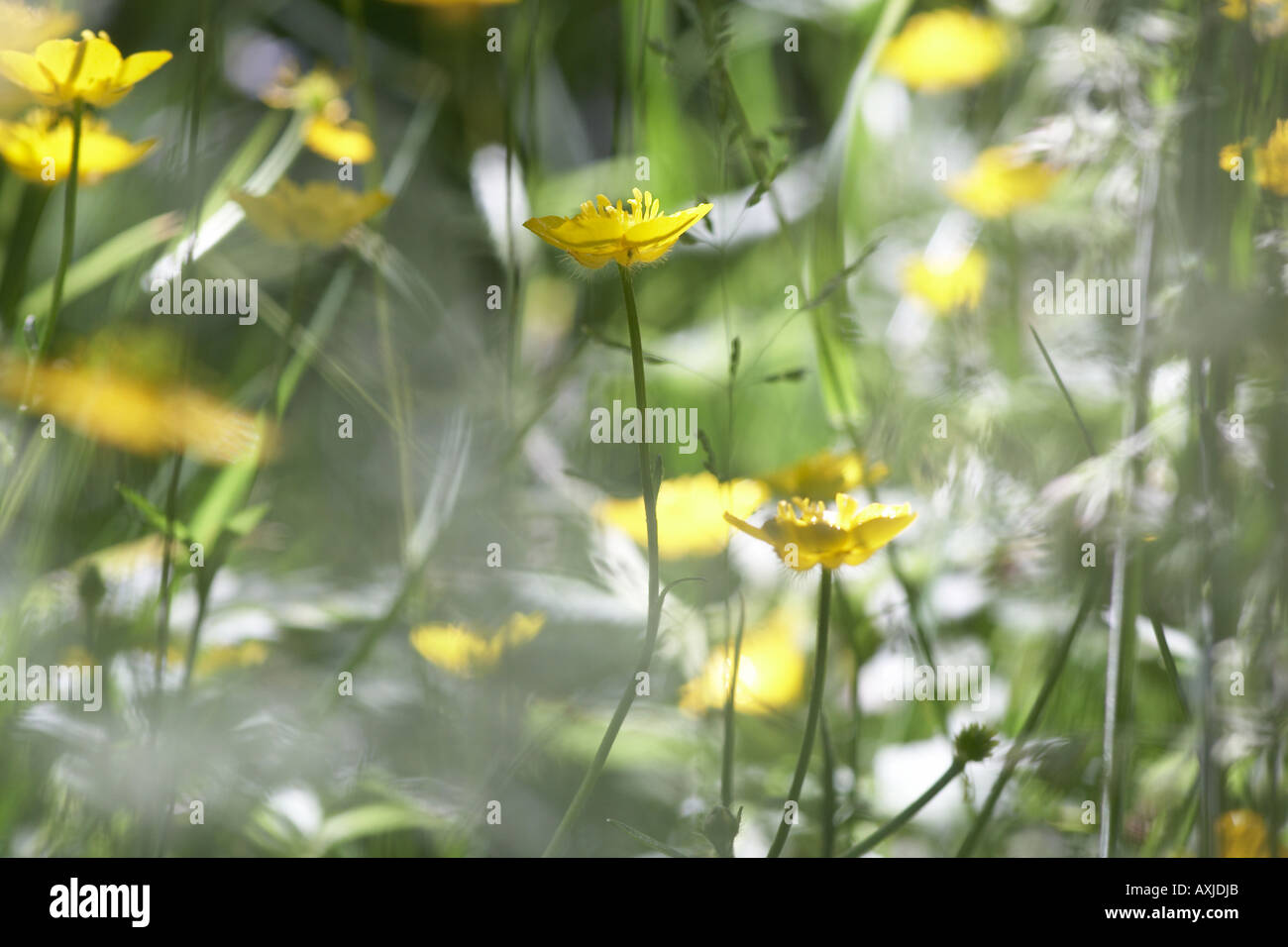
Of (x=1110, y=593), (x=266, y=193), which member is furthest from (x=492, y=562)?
(x=1110, y=593)

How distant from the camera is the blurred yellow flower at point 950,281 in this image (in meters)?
0.57

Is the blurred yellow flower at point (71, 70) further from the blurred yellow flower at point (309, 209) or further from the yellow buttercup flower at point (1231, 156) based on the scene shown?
the yellow buttercup flower at point (1231, 156)

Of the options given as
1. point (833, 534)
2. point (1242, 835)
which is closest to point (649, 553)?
point (833, 534)

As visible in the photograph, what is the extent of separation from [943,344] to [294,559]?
453mm

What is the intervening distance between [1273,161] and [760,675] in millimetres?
453

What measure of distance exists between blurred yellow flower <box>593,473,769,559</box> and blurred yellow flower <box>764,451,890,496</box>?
18 millimetres

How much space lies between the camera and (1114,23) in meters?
0.52

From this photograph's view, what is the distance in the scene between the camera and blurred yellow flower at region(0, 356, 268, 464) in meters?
0.51

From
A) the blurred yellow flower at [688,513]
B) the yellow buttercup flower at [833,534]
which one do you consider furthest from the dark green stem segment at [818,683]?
the blurred yellow flower at [688,513]

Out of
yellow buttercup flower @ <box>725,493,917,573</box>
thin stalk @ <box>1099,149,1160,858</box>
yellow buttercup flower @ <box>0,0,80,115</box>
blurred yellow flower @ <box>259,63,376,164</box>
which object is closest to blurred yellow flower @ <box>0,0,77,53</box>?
yellow buttercup flower @ <box>0,0,80,115</box>

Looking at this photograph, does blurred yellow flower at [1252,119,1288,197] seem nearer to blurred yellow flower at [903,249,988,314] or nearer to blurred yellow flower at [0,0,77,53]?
blurred yellow flower at [903,249,988,314]

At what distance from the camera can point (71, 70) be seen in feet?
1.41
